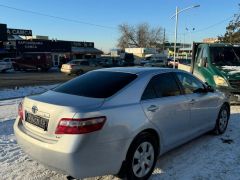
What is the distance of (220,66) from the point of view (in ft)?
34.5

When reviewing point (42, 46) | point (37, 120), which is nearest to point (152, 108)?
point (37, 120)

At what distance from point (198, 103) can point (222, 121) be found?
1.47 m

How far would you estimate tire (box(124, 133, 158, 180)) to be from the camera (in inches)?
159

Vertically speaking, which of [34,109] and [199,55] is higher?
[199,55]

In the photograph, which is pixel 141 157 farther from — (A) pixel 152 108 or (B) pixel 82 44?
(B) pixel 82 44

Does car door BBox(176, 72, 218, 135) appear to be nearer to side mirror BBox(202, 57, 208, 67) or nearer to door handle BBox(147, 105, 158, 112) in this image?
door handle BBox(147, 105, 158, 112)

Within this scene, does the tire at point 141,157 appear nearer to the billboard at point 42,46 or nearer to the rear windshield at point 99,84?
the rear windshield at point 99,84

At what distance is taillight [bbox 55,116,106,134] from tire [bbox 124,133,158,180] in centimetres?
68

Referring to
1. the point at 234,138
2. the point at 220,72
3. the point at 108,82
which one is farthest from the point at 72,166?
the point at 220,72

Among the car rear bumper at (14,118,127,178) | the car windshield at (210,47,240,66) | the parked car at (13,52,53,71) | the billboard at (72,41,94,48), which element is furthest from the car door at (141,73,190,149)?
the billboard at (72,41,94,48)

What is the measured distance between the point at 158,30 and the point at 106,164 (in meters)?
110

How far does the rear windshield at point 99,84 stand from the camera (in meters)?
4.19

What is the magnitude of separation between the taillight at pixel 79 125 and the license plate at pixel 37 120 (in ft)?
0.92

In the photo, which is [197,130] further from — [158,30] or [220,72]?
[158,30]
